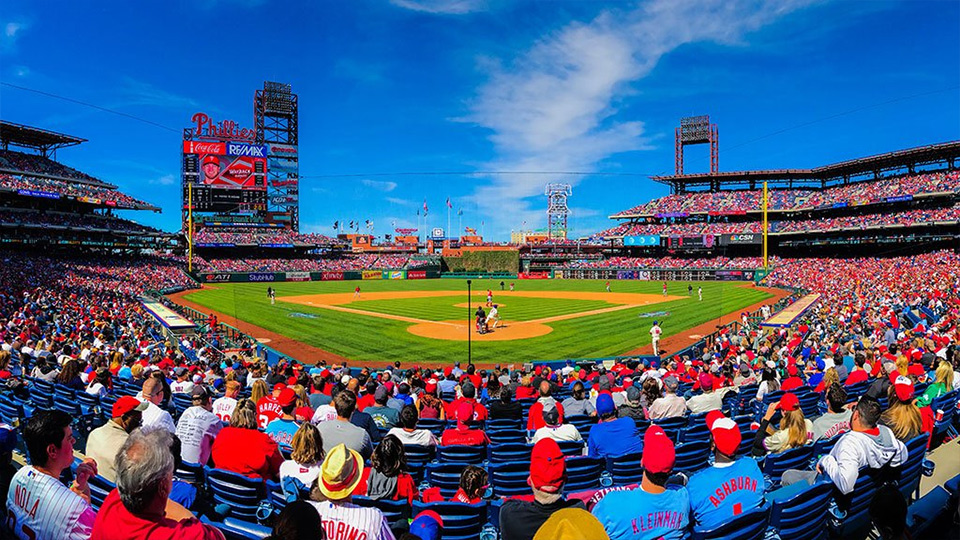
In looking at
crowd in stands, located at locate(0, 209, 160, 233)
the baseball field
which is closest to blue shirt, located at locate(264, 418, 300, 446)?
the baseball field

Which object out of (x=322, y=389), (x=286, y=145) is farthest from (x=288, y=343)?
(x=286, y=145)

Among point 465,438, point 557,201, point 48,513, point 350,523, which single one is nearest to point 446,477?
point 465,438

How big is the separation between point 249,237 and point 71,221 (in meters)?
26.1

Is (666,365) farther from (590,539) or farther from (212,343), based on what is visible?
(212,343)

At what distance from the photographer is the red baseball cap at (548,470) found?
323 centimetres

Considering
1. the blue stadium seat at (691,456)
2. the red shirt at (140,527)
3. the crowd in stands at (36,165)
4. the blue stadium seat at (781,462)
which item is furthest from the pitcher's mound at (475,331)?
the crowd in stands at (36,165)

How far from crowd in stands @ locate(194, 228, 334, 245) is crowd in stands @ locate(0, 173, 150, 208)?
33.3 ft

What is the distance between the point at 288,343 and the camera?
26.4 m

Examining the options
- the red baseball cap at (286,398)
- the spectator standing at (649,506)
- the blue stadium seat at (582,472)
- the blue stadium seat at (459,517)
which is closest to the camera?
the spectator standing at (649,506)

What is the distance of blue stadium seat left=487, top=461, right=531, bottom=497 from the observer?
555 centimetres

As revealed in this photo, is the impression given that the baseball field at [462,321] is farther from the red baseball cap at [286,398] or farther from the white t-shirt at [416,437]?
the white t-shirt at [416,437]

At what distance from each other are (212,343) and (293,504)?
74.8ft

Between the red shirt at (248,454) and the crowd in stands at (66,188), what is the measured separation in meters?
66.4

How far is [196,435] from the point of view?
604 cm
